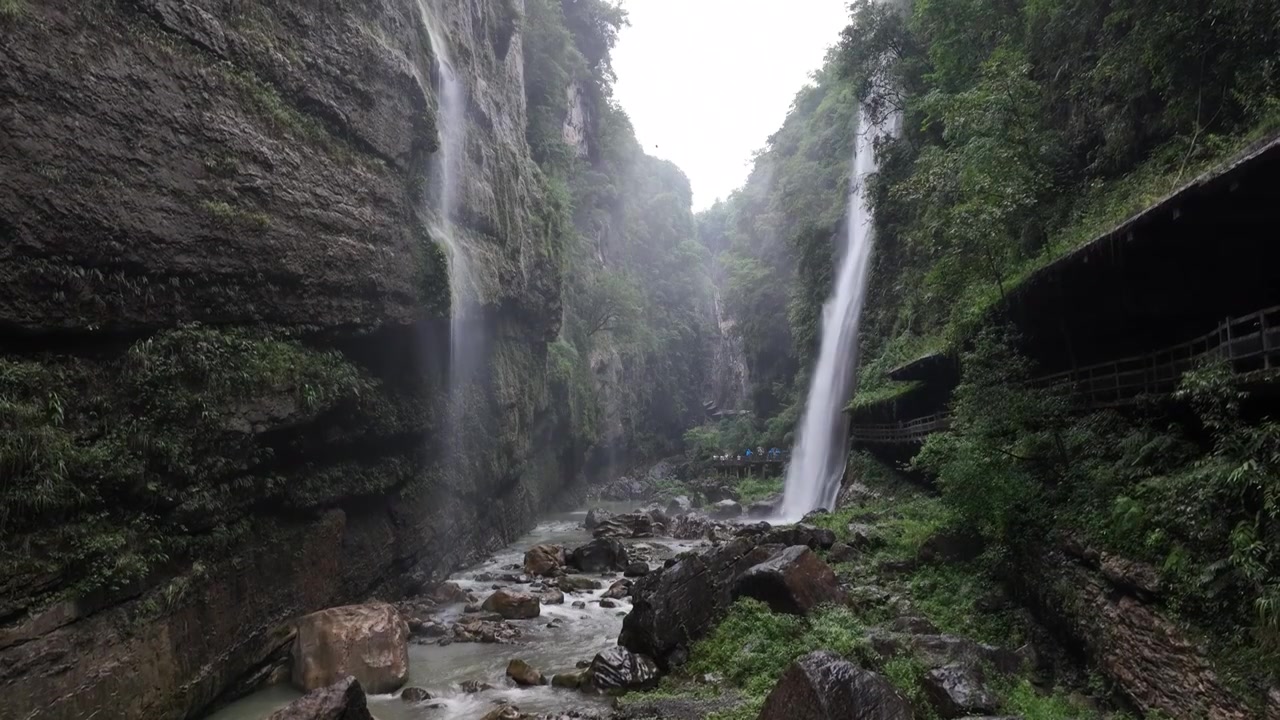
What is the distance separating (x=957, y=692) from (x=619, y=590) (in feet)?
34.2

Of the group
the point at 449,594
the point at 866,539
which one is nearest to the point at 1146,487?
the point at 866,539

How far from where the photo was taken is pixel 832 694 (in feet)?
20.1

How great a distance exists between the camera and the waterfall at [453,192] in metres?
18.9

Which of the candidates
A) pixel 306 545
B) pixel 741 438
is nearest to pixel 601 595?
pixel 306 545

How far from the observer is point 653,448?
5719 centimetres

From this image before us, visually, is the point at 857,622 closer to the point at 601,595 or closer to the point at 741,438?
the point at 601,595

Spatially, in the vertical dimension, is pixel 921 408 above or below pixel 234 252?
below

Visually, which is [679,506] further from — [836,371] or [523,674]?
[523,674]

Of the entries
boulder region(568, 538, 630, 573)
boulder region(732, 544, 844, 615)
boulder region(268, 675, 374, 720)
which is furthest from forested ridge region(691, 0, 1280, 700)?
boulder region(568, 538, 630, 573)

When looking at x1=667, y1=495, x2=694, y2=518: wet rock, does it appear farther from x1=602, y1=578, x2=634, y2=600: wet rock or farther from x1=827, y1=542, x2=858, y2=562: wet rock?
x1=827, y1=542, x2=858, y2=562: wet rock

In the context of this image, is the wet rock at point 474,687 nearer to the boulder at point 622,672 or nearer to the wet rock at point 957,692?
the boulder at point 622,672

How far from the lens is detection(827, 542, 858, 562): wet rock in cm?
1491

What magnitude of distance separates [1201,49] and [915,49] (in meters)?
16.5

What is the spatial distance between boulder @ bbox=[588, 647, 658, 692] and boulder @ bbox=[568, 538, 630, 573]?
9195 millimetres
